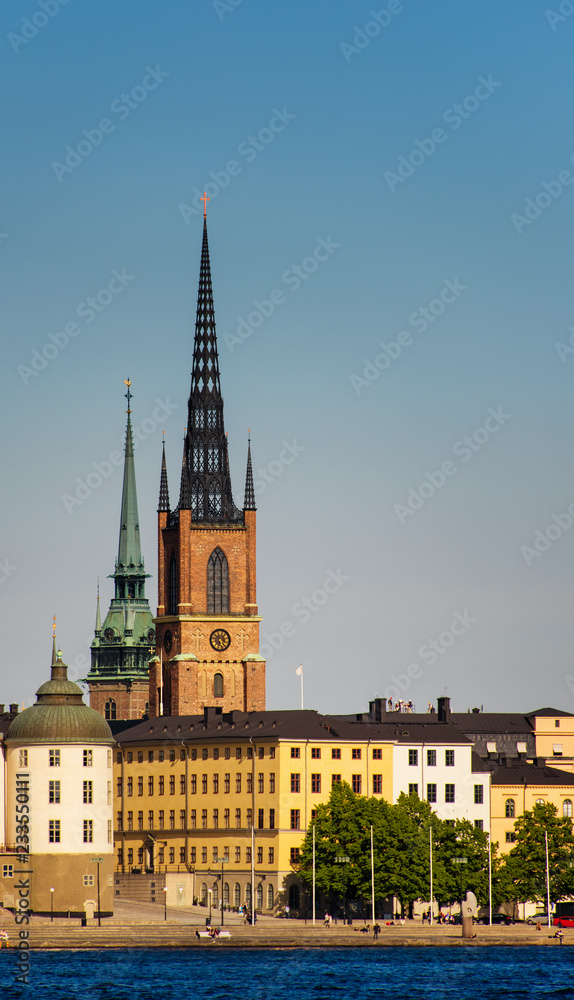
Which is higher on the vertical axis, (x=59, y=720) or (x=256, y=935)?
(x=59, y=720)

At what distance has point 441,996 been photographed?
146000mm

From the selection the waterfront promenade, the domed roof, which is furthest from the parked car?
the domed roof

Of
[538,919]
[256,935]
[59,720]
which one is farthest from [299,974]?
[538,919]

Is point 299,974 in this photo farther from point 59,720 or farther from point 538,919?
point 538,919

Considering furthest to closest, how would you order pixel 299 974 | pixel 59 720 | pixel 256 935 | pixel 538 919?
pixel 538 919, pixel 59 720, pixel 256 935, pixel 299 974

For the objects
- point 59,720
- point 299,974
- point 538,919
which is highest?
point 59,720

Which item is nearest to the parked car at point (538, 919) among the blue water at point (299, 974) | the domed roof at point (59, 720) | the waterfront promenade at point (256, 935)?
the waterfront promenade at point (256, 935)

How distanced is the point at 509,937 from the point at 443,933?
422 centimetres

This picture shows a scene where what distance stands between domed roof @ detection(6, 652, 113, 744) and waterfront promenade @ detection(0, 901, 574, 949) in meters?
13.4

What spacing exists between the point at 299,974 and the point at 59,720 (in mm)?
39001

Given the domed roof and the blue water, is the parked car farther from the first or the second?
the domed roof

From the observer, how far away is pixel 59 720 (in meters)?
191

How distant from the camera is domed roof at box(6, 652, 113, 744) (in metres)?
190

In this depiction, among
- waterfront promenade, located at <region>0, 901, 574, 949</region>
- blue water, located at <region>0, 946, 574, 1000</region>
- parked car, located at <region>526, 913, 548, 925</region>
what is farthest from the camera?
parked car, located at <region>526, 913, 548, 925</region>
